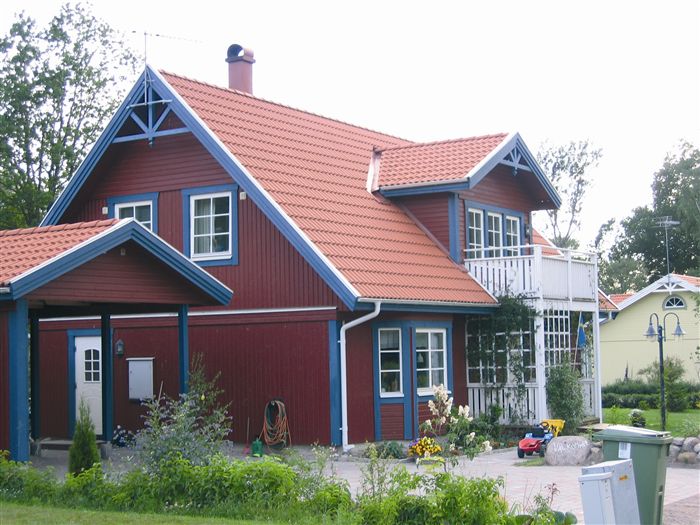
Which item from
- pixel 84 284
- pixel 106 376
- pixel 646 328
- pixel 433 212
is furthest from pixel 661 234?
pixel 84 284

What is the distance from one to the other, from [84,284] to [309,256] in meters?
4.74

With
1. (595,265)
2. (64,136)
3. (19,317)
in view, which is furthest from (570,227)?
(19,317)

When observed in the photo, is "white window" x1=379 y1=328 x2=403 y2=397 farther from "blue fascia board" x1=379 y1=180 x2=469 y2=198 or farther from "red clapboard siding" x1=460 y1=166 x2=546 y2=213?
"red clapboard siding" x1=460 y1=166 x2=546 y2=213

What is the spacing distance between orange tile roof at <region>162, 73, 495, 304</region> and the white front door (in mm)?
5621

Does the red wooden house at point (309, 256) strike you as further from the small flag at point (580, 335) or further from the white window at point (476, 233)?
the small flag at point (580, 335)

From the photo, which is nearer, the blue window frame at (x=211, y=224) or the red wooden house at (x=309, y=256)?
the red wooden house at (x=309, y=256)

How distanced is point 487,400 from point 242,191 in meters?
6.93

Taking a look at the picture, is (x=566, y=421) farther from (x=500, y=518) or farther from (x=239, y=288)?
(x=500, y=518)

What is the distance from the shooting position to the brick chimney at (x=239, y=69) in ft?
86.3

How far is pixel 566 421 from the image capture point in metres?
22.9

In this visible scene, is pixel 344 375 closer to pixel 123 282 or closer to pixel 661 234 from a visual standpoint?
pixel 123 282

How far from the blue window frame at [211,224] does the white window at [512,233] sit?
7726 mm

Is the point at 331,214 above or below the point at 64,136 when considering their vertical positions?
below

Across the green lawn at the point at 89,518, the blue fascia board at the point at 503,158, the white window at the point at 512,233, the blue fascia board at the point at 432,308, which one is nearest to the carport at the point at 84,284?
the blue fascia board at the point at 432,308
